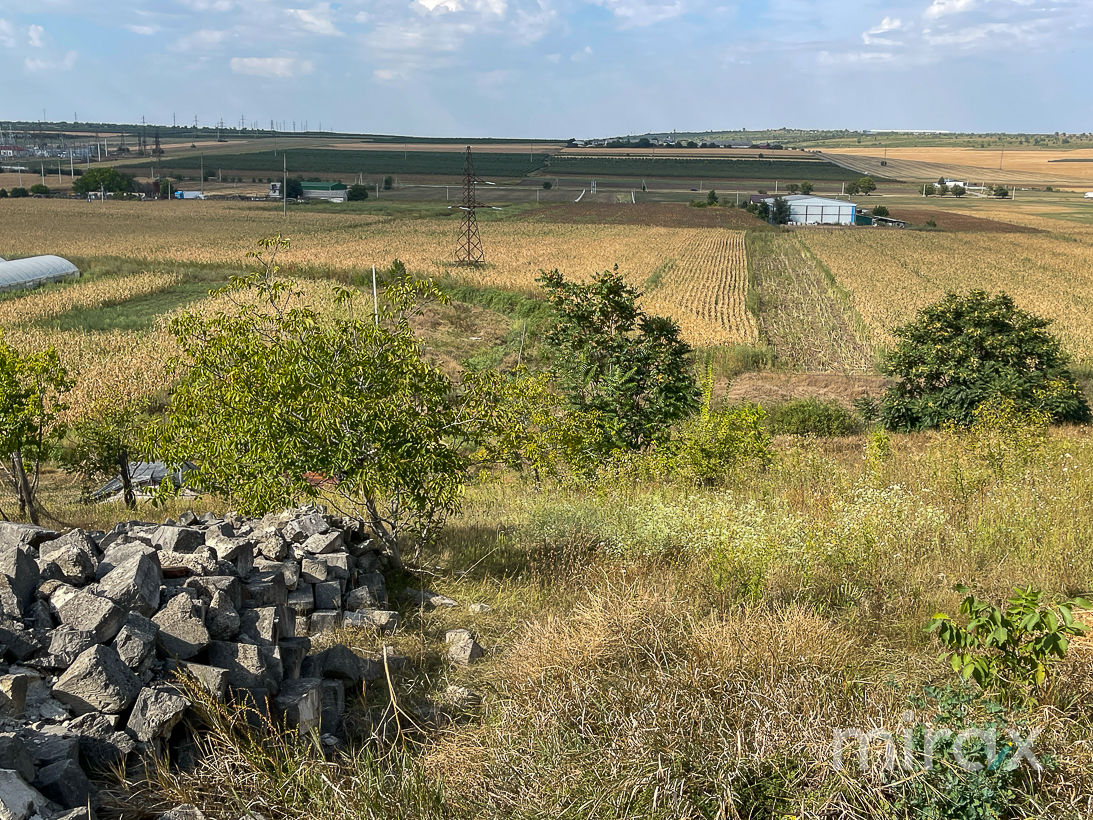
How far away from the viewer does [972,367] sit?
22.3 meters

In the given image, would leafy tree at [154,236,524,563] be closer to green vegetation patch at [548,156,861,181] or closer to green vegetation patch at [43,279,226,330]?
green vegetation patch at [43,279,226,330]

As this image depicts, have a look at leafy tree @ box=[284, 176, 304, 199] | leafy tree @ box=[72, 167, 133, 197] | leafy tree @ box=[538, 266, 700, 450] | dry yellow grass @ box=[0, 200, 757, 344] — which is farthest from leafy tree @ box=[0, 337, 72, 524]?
leafy tree @ box=[72, 167, 133, 197]

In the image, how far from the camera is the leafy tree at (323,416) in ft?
27.8

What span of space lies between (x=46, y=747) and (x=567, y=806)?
2672mm

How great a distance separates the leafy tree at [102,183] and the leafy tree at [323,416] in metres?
125

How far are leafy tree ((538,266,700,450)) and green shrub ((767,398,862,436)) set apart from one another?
6.73m

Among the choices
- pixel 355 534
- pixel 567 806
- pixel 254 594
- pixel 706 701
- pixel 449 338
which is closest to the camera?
pixel 567 806

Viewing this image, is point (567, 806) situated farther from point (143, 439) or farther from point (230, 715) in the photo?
point (143, 439)

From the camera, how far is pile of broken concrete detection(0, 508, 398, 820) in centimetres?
476

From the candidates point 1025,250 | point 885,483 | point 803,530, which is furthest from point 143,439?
point 1025,250

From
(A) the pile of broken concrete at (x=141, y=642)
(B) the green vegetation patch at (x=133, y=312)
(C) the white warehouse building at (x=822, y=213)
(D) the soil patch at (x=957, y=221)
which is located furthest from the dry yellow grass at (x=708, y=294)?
(D) the soil patch at (x=957, y=221)

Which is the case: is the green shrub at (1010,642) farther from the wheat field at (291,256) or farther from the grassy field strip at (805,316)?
the grassy field strip at (805,316)

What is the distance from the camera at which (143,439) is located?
31.6 feet

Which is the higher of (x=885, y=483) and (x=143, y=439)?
(x=143, y=439)
